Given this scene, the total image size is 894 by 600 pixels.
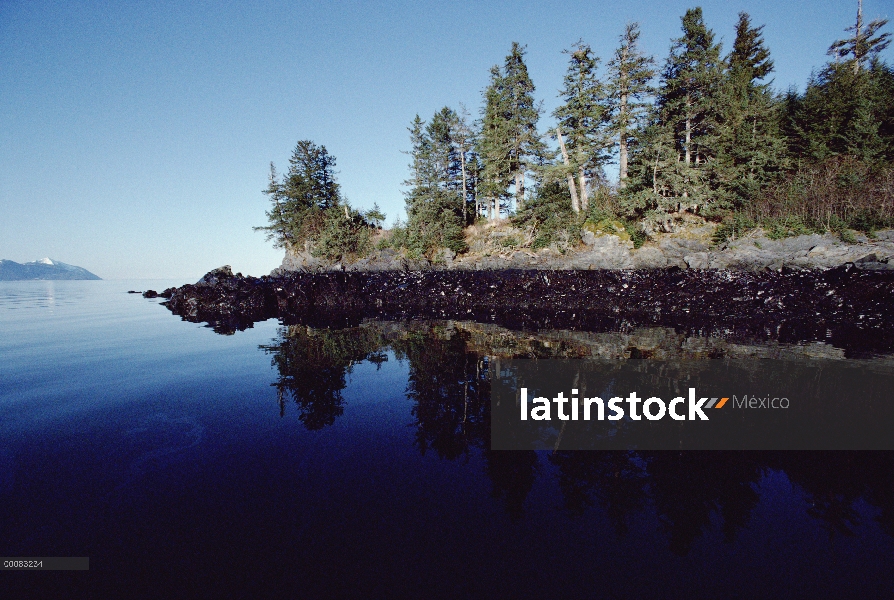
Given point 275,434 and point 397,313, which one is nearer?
point 275,434

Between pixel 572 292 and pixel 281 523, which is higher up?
pixel 572 292

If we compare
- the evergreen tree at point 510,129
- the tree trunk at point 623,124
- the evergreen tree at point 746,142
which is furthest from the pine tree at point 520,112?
the evergreen tree at point 746,142

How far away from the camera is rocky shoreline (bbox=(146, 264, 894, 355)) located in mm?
11250

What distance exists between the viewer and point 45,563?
2.43 meters

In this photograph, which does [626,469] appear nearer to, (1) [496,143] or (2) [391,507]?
(2) [391,507]

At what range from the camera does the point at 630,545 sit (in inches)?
100

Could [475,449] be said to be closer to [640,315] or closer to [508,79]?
[640,315]

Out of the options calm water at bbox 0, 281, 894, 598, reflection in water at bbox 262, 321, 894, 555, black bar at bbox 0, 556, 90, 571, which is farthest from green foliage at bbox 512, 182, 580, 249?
black bar at bbox 0, 556, 90, 571

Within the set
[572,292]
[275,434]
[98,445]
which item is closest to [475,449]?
[275,434]

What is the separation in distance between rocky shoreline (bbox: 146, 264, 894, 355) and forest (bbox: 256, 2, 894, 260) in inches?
323

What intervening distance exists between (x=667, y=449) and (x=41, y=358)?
11.8 m

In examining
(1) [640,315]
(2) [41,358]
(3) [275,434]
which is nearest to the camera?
(3) [275,434]

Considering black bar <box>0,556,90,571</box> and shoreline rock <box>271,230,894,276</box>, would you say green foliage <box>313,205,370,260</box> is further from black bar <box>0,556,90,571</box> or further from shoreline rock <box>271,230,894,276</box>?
black bar <box>0,556,90,571</box>

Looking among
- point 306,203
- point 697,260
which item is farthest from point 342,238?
point 697,260
